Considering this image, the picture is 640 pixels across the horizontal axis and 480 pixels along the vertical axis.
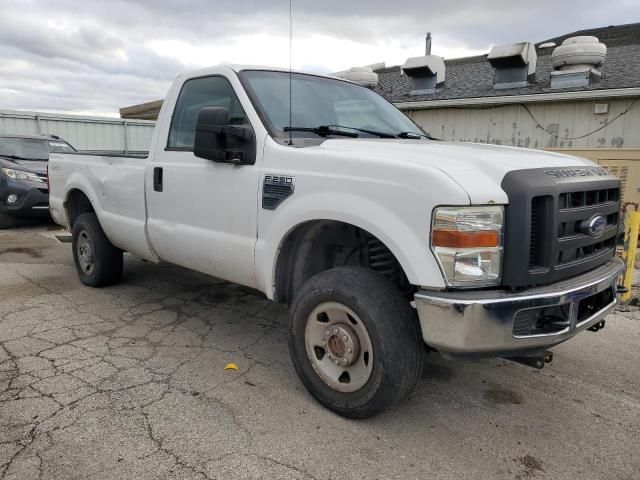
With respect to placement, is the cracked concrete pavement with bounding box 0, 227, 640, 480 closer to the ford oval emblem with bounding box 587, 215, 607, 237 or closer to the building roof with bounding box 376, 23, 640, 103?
the ford oval emblem with bounding box 587, 215, 607, 237

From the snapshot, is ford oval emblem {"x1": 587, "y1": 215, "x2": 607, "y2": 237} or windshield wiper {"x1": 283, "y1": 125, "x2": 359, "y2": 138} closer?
ford oval emblem {"x1": 587, "y1": 215, "x2": 607, "y2": 237}

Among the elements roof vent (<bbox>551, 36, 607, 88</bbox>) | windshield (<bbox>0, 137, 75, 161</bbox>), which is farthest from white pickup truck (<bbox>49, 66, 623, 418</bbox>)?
roof vent (<bbox>551, 36, 607, 88</bbox>)

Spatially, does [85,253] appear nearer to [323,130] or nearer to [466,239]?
[323,130]

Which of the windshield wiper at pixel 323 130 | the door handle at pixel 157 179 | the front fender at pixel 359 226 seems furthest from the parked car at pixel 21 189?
the front fender at pixel 359 226

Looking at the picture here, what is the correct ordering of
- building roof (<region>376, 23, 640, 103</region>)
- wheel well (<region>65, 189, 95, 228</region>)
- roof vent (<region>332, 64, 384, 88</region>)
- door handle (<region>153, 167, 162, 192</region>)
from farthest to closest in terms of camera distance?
roof vent (<region>332, 64, 384, 88</region>) → building roof (<region>376, 23, 640, 103</region>) → wheel well (<region>65, 189, 95, 228</region>) → door handle (<region>153, 167, 162, 192</region>)

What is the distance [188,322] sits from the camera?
4.43m

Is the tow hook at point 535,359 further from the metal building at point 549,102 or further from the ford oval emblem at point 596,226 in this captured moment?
the metal building at point 549,102

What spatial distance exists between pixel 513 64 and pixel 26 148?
10.5m

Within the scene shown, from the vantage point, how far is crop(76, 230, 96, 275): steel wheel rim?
5250 millimetres

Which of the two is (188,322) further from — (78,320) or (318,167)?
(318,167)

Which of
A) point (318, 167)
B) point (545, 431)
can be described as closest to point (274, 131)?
point (318, 167)

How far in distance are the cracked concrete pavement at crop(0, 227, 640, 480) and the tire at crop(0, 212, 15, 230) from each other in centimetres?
527

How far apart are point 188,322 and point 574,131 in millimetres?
8940

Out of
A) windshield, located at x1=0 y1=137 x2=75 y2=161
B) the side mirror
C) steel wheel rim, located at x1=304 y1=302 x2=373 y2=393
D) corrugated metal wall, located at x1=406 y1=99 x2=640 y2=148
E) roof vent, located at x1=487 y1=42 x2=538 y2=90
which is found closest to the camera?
steel wheel rim, located at x1=304 y1=302 x2=373 y2=393
